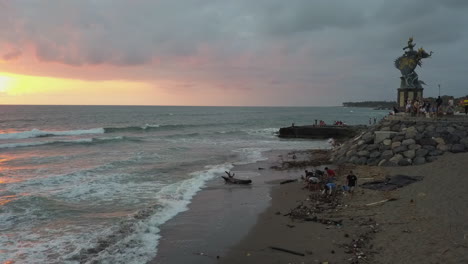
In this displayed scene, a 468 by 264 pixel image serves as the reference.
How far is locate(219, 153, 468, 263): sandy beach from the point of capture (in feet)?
25.3

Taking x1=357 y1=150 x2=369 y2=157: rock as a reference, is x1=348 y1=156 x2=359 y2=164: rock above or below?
below

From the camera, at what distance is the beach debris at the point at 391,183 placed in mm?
13508

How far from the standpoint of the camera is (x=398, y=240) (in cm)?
835

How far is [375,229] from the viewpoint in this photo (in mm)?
9281

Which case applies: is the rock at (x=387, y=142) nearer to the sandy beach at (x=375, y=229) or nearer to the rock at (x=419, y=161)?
the rock at (x=419, y=161)

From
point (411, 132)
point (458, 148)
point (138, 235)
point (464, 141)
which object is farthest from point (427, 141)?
point (138, 235)

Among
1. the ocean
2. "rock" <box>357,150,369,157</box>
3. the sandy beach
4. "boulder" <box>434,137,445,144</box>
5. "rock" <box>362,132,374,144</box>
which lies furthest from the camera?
"rock" <box>362,132,374,144</box>

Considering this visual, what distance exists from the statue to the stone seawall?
575cm

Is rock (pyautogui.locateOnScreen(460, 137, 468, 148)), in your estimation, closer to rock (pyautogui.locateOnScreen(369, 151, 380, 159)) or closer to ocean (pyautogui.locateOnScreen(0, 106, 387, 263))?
rock (pyautogui.locateOnScreen(369, 151, 380, 159))

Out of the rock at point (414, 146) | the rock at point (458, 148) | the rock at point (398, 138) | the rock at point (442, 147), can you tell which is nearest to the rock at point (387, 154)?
the rock at point (414, 146)

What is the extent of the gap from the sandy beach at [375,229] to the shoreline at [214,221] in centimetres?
48

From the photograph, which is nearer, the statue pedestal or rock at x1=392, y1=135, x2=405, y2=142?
rock at x1=392, y1=135, x2=405, y2=142

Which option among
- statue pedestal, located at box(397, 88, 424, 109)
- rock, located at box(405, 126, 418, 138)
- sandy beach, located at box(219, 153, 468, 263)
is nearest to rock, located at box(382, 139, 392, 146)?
rock, located at box(405, 126, 418, 138)

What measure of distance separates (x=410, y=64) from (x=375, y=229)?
2055cm
